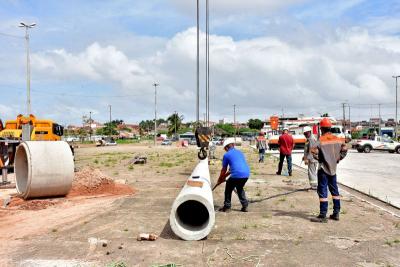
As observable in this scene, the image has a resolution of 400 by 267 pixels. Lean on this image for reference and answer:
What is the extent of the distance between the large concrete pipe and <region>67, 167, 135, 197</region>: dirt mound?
164 inches

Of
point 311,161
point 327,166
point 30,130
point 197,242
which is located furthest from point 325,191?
point 30,130

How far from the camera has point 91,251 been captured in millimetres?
6004

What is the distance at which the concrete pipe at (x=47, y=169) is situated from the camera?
9969 mm

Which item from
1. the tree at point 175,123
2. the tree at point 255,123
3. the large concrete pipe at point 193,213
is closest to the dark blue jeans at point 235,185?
the large concrete pipe at point 193,213

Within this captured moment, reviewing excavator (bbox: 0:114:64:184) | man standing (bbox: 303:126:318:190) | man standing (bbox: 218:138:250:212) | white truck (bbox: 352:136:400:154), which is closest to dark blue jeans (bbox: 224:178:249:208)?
man standing (bbox: 218:138:250:212)

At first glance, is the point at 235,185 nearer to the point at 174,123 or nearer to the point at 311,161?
the point at 311,161

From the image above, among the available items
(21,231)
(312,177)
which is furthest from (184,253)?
(312,177)

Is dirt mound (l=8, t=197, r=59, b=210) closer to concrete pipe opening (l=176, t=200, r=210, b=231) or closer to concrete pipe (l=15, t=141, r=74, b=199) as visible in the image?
concrete pipe (l=15, t=141, r=74, b=199)

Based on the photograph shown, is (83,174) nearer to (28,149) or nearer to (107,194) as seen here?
(107,194)

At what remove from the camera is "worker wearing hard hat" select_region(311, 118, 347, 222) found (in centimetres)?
801

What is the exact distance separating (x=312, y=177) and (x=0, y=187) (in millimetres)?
9265

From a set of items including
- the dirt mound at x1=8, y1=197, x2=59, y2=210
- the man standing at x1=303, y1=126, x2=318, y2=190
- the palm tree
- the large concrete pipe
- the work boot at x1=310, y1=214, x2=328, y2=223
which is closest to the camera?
the large concrete pipe

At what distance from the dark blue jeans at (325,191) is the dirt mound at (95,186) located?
5.43 meters

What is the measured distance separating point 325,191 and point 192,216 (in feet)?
8.51
